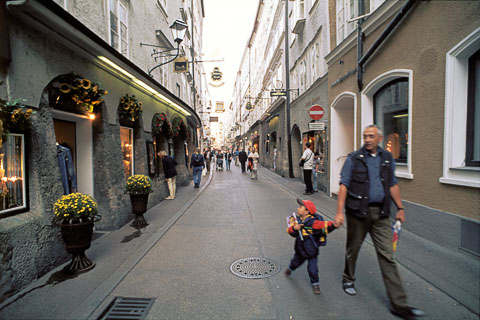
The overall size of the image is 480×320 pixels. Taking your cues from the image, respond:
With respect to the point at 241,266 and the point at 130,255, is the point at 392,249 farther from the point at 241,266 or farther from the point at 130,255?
the point at 130,255

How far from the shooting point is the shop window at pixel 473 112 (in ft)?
14.4

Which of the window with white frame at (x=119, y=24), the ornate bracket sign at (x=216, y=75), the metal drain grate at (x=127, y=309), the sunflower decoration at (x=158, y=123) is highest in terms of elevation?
the ornate bracket sign at (x=216, y=75)

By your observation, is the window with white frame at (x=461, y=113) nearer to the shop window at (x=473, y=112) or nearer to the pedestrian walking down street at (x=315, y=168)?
the shop window at (x=473, y=112)

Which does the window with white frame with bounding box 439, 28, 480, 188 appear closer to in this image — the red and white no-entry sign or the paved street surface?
the paved street surface

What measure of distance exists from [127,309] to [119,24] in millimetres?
7939

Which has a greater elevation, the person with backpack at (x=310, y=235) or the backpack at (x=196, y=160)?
the backpack at (x=196, y=160)

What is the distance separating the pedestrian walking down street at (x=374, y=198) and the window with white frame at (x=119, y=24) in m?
7.38

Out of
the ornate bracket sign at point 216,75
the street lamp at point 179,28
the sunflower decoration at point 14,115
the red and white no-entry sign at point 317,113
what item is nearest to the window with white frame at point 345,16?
the red and white no-entry sign at point 317,113

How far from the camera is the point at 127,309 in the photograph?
318 cm

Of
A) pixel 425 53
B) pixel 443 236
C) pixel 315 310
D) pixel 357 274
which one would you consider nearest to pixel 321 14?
pixel 425 53

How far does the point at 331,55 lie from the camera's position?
9.48 meters

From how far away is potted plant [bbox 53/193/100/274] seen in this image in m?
3.93

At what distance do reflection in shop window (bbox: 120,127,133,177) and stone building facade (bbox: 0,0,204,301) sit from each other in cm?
3

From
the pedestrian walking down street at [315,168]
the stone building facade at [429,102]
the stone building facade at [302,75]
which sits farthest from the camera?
the pedestrian walking down street at [315,168]
